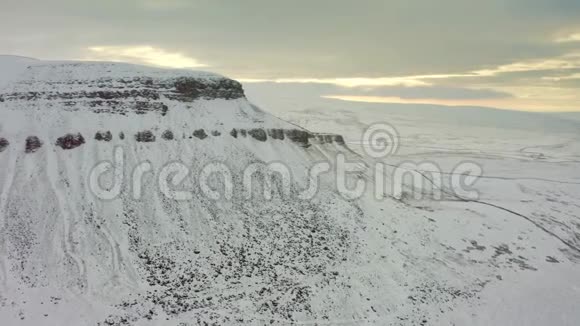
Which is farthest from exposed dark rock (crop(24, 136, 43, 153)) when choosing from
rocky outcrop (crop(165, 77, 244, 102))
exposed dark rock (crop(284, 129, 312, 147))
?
exposed dark rock (crop(284, 129, 312, 147))

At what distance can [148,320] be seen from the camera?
24.8 m

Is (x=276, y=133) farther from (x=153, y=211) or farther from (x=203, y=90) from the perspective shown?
(x=153, y=211)

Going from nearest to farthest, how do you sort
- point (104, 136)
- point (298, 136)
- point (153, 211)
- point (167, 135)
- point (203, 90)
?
point (153, 211) → point (104, 136) → point (167, 135) → point (203, 90) → point (298, 136)

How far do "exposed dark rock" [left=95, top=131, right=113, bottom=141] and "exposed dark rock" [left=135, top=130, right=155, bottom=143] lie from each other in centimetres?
245

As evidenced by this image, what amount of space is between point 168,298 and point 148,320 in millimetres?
2221

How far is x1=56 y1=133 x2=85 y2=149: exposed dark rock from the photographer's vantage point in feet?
129

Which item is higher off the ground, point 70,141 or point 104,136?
point 104,136

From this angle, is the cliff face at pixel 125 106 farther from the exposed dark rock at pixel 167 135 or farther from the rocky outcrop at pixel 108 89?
the exposed dark rock at pixel 167 135

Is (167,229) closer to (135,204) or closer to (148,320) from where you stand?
(135,204)

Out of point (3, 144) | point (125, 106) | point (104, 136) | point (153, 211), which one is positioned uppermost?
point (125, 106)

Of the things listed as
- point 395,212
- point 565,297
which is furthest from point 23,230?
point 565,297

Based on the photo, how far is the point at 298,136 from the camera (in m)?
51.8

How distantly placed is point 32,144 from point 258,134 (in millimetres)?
22211

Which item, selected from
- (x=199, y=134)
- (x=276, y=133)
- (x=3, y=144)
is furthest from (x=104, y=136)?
(x=276, y=133)
